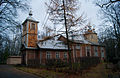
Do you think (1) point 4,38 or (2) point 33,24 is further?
(2) point 33,24

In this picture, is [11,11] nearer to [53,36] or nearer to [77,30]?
[53,36]

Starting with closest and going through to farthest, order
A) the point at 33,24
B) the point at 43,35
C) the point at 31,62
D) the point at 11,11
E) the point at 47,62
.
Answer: the point at 11,11 → the point at 43,35 → the point at 47,62 → the point at 31,62 → the point at 33,24

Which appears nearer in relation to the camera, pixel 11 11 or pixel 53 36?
pixel 11 11

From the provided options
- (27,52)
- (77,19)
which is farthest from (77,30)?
(27,52)

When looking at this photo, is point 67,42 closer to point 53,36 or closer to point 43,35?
point 53,36

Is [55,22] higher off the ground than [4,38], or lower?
higher

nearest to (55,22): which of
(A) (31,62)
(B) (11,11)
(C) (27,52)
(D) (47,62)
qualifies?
(B) (11,11)

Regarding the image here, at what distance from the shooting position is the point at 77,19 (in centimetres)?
1102

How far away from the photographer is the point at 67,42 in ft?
39.4

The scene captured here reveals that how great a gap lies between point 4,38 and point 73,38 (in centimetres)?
739

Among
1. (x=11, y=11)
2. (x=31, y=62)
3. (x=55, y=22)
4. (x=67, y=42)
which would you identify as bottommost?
(x=31, y=62)

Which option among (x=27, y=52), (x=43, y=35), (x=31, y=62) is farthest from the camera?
(x=27, y=52)

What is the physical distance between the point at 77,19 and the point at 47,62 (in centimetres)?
984

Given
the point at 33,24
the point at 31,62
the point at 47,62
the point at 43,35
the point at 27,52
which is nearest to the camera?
the point at 43,35
